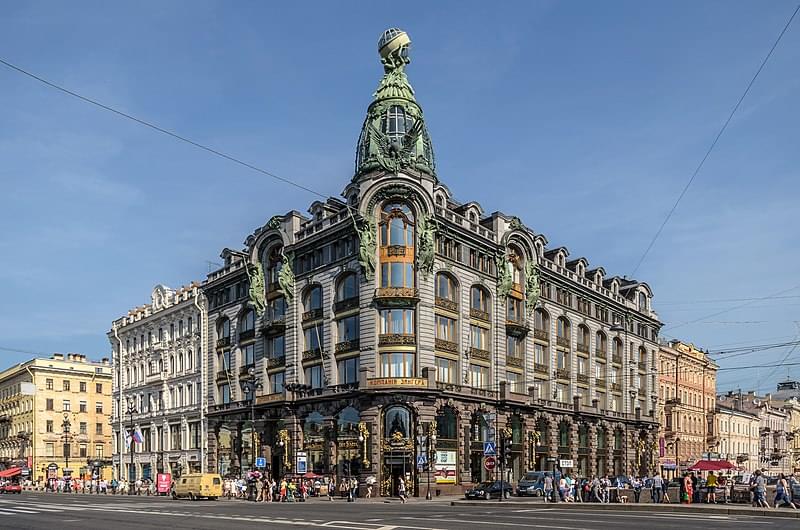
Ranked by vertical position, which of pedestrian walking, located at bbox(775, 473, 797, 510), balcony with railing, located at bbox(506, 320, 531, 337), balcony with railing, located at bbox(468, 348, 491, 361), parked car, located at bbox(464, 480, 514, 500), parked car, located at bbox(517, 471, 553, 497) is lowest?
parked car, located at bbox(517, 471, 553, 497)

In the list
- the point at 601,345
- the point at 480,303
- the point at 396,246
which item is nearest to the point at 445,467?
the point at 480,303

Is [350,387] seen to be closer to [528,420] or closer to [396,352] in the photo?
[396,352]

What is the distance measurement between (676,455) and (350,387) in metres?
59.5

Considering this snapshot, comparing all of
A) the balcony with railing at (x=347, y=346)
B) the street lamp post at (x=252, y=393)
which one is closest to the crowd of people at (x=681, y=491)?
the balcony with railing at (x=347, y=346)

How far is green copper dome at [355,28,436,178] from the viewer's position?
7219 centimetres

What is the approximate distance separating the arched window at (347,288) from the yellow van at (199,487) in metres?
16.3

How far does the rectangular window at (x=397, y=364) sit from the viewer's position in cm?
6500

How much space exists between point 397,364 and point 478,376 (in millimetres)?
9427

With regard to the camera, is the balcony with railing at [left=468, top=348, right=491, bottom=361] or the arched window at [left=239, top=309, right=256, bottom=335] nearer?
the balcony with railing at [left=468, top=348, right=491, bottom=361]

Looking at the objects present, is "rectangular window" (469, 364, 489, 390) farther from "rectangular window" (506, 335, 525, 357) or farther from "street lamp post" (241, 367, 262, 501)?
"street lamp post" (241, 367, 262, 501)

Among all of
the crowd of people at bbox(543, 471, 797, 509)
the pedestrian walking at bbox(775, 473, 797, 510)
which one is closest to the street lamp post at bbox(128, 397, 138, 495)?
the crowd of people at bbox(543, 471, 797, 509)

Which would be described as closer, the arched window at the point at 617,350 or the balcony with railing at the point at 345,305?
the balcony with railing at the point at 345,305

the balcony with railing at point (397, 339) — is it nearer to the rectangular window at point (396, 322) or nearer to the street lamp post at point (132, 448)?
the rectangular window at point (396, 322)

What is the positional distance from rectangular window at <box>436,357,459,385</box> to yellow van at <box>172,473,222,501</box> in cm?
1761
